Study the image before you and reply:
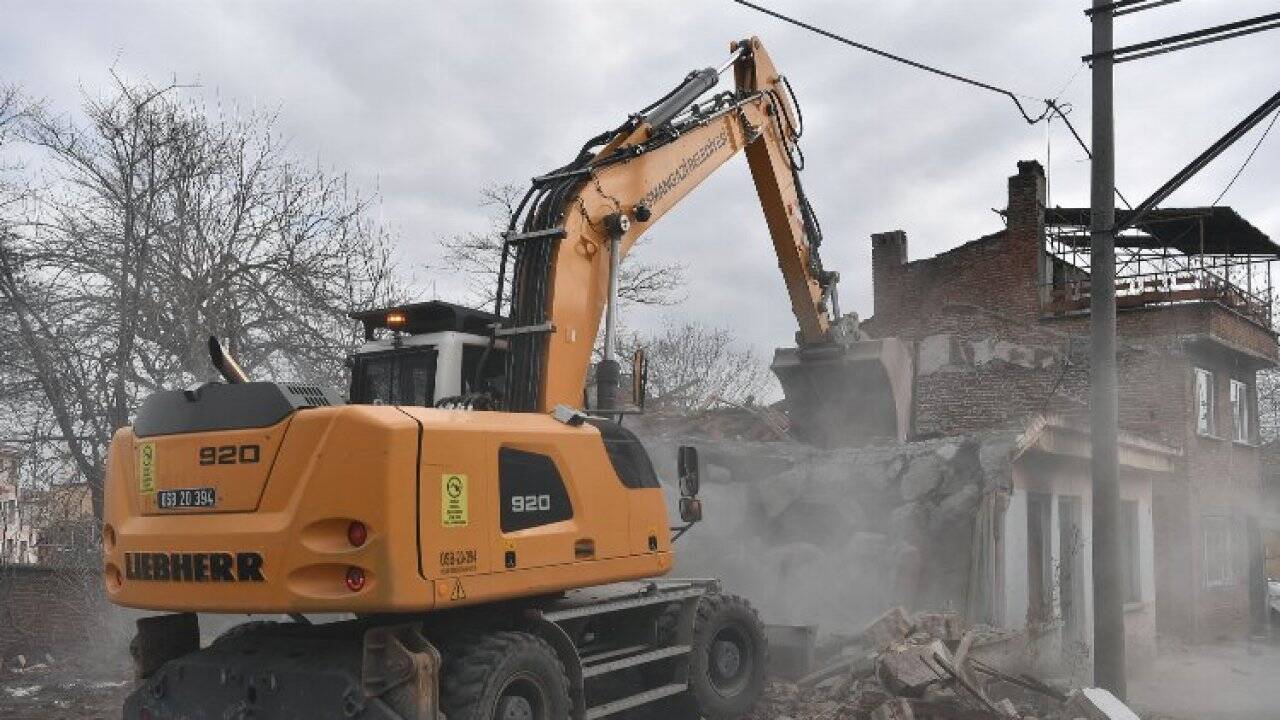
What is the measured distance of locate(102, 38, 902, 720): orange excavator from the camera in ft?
18.1

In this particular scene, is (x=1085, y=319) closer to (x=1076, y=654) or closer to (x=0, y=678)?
(x=1076, y=654)

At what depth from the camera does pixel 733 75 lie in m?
11.2

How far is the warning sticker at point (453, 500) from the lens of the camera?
5691mm

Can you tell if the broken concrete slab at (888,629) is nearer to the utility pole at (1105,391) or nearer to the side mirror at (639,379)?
the utility pole at (1105,391)

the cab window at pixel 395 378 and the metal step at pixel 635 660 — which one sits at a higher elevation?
the cab window at pixel 395 378

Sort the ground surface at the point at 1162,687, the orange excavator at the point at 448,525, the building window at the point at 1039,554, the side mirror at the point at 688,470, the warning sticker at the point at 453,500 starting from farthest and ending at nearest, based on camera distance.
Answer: the building window at the point at 1039,554
the ground surface at the point at 1162,687
the side mirror at the point at 688,470
the warning sticker at the point at 453,500
the orange excavator at the point at 448,525

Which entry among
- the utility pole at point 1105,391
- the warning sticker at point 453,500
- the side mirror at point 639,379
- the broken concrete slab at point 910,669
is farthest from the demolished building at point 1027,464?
the warning sticker at point 453,500

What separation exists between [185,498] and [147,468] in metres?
0.44

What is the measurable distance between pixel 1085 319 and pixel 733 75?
15.2m

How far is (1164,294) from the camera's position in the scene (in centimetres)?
2255

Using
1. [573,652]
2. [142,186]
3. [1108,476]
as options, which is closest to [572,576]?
[573,652]

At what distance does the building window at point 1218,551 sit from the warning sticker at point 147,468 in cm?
2201

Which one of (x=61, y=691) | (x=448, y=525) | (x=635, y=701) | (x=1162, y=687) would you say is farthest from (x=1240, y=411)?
(x=448, y=525)

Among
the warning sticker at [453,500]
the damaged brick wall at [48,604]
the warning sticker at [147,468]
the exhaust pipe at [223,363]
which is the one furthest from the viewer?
the damaged brick wall at [48,604]
